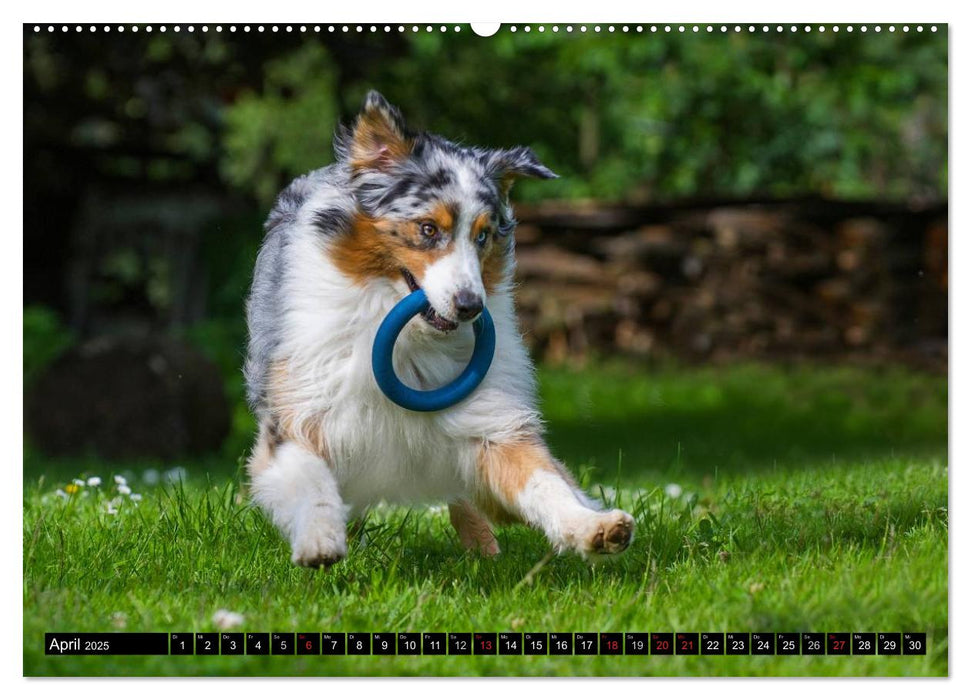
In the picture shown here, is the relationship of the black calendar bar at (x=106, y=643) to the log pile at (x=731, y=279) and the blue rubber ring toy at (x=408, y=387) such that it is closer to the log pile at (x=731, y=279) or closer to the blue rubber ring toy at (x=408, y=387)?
the blue rubber ring toy at (x=408, y=387)

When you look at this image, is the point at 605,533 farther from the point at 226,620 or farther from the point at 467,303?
the point at 226,620

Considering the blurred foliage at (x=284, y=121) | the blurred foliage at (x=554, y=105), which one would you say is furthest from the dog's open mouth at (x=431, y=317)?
the blurred foliage at (x=284, y=121)

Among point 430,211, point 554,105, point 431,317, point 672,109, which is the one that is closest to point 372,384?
point 431,317

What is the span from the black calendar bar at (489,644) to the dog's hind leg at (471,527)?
3.30 feet

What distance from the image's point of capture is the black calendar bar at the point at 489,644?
12.3 feet

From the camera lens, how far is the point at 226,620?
12.5ft

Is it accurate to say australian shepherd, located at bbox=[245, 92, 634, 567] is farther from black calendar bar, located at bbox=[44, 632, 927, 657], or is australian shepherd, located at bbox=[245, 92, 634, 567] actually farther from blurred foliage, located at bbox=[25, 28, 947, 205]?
blurred foliage, located at bbox=[25, 28, 947, 205]

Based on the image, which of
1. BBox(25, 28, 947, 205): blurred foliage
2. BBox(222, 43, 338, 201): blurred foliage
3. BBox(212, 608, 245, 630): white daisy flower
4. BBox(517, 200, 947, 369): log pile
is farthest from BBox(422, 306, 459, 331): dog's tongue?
BBox(517, 200, 947, 369): log pile

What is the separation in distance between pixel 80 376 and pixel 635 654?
5415 millimetres

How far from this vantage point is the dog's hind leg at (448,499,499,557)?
485 centimetres

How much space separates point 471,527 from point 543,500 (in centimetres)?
86

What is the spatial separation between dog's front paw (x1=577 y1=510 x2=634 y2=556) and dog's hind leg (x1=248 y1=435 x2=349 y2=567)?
75 centimetres

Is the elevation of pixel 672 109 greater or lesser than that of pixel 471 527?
greater

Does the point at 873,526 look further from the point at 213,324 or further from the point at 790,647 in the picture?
the point at 213,324
